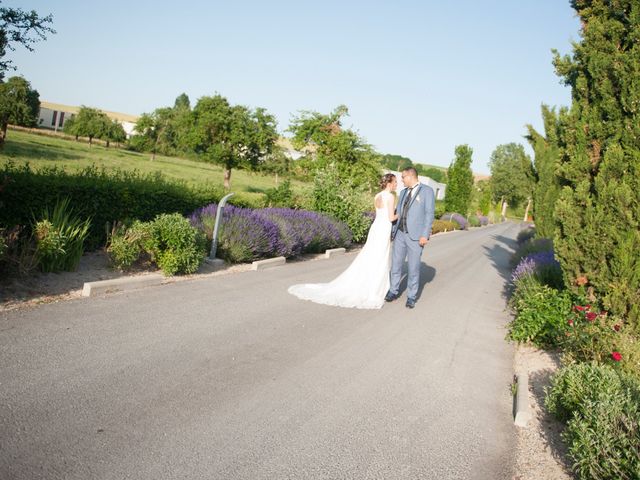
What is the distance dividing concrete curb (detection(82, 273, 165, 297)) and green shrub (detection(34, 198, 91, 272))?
0.81 meters

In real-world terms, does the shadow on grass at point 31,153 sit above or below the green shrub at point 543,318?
above

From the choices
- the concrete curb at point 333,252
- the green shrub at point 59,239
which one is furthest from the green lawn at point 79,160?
the green shrub at point 59,239

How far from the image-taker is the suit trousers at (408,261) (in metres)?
8.08

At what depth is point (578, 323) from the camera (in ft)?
18.8

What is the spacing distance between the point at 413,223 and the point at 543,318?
2.59m

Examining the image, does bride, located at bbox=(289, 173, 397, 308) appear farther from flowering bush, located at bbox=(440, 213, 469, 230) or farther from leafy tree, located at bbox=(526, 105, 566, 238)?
flowering bush, located at bbox=(440, 213, 469, 230)

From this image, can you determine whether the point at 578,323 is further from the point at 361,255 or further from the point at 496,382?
the point at 361,255

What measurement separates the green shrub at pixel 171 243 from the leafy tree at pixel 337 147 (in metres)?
18.9

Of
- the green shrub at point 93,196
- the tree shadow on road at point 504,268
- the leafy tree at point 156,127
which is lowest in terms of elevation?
the tree shadow on road at point 504,268

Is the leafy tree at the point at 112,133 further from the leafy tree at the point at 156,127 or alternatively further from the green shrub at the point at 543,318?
the green shrub at the point at 543,318

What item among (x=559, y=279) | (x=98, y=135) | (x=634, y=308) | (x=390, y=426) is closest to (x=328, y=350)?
(x=390, y=426)

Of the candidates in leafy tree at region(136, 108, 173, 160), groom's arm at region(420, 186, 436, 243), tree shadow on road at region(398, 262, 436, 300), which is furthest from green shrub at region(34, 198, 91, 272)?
leafy tree at region(136, 108, 173, 160)

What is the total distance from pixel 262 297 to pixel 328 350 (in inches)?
93.0

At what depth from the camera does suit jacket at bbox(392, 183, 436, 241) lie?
26.1 feet
